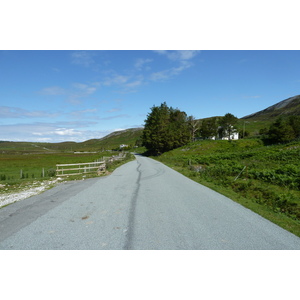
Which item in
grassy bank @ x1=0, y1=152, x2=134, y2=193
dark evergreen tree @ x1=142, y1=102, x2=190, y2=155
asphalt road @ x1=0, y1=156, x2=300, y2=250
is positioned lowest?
grassy bank @ x1=0, y1=152, x2=134, y2=193

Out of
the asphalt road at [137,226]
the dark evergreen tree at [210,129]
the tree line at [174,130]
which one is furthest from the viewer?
the dark evergreen tree at [210,129]

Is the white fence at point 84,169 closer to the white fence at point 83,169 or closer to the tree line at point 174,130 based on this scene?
the white fence at point 83,169

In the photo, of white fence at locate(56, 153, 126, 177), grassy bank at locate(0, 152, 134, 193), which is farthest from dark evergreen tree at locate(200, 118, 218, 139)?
white fence at locate(56, 153, 126, 177)

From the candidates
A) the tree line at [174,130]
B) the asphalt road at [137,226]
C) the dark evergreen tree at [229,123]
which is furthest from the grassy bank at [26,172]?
the dark evergreen tree at [229,123]

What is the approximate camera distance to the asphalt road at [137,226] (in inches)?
173

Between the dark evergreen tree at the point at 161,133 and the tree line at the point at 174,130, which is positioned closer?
the tree line at the point at 174,130

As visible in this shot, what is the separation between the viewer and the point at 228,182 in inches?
538

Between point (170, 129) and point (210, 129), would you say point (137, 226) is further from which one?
point (210, 129)

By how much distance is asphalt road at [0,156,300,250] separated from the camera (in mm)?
4383

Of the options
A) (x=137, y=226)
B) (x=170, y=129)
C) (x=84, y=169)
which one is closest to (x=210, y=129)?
(x=170, y=129)

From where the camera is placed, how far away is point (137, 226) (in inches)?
209

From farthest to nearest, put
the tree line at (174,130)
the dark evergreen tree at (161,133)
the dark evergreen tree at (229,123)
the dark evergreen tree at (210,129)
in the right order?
the dark evergreen tree at (210,129) < the dark evergreen tree at (229,123) < the dark evergreen tree at (161,133) < the tree line at (174,130)

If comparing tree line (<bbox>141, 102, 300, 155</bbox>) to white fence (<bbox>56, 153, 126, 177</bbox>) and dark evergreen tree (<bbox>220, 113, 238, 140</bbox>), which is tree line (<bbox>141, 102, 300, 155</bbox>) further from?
white fence (<bbox>56, 153, 126, 177</bbox>)
